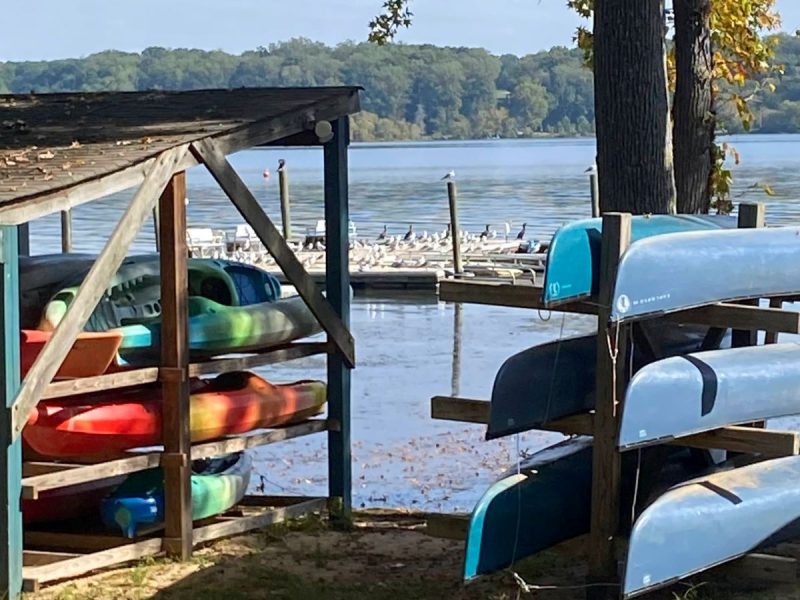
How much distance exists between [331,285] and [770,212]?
37930 mm

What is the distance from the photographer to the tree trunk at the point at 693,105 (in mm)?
10594

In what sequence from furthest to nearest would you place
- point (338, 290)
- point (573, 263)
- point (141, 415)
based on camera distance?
point (338, 290)
point (141, 415)
point (573, 263)

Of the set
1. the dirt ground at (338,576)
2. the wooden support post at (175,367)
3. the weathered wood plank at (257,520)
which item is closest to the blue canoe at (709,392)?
the dirt ground at (338,576)

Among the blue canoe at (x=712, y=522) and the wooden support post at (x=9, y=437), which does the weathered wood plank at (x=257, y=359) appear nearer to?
the wooden support post at (x=9, y=437)

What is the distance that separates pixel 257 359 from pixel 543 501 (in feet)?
7.32

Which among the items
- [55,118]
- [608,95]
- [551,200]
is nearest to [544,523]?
[608,95]

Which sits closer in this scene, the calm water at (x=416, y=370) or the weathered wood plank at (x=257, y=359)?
the weathered wood plank at (x=257, y=359)

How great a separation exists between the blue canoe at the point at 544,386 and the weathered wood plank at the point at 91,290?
2051mm

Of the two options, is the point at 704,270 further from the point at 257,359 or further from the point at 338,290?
the point at 338,290

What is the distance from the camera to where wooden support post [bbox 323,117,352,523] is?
942 centimetres

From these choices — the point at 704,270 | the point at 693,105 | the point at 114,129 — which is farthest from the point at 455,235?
the point at 704,270

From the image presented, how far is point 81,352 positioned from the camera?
316 inches

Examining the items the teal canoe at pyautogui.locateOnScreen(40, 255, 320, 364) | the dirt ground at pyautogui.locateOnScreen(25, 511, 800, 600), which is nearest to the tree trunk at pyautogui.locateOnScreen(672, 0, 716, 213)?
the teal canoe at pyautogui.locateOnScreen(40, 255, 320, 364)

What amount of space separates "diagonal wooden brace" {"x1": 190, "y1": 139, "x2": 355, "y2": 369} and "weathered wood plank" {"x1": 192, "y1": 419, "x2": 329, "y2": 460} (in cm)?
46
